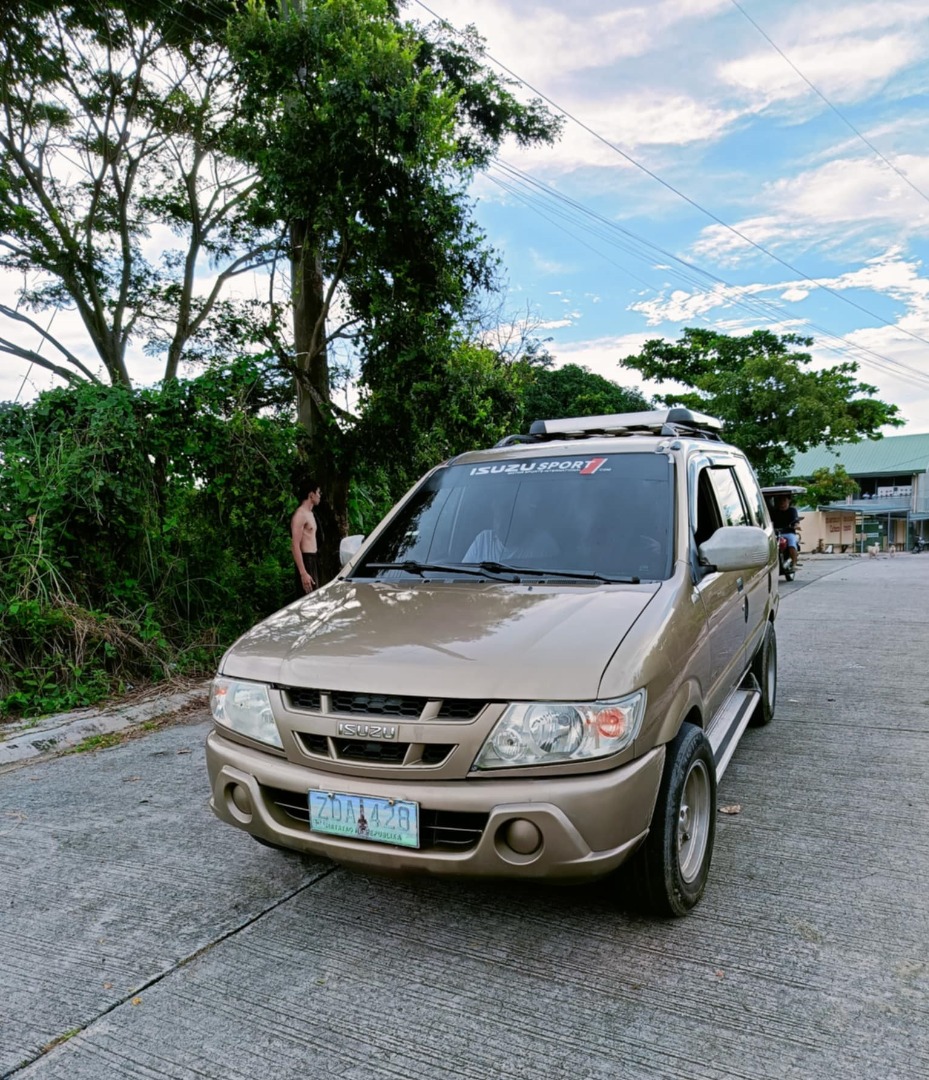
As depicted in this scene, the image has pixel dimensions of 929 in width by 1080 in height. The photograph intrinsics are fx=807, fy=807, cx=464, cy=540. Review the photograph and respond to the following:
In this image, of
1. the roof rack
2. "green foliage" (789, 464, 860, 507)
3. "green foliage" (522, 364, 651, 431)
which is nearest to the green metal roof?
"green foliage" (522, 364, 651, 431)

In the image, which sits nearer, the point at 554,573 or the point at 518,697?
the point at 518,697

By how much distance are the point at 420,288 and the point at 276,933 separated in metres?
6.17

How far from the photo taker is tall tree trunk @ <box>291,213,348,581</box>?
8453 mm

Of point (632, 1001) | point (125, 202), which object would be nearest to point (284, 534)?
point (632, 1001)

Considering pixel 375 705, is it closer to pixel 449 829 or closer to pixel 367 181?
pixel 449 829

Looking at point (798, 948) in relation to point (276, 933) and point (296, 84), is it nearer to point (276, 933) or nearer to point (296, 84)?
point (276, 933)

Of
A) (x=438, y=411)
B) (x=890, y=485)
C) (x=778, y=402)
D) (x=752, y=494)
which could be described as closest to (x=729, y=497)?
(x=752, y=494)

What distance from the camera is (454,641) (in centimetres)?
271

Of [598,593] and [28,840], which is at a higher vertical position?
[598,593]

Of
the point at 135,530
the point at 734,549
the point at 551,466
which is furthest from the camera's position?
the point at 135,530

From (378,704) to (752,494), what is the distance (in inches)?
142

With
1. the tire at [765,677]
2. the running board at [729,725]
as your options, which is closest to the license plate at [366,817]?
the running board at [729,725]

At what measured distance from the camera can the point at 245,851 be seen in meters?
3.57

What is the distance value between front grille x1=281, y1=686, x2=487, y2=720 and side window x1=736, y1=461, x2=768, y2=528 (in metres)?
3.15
